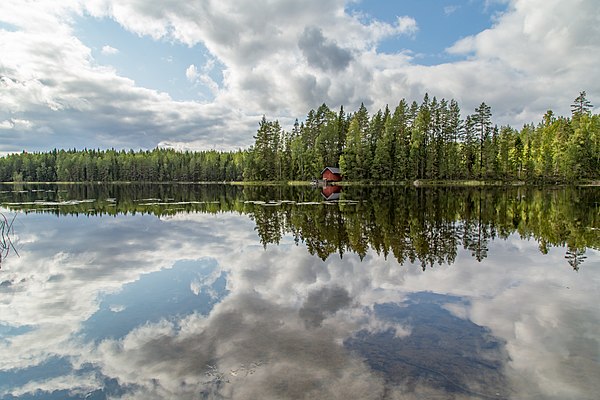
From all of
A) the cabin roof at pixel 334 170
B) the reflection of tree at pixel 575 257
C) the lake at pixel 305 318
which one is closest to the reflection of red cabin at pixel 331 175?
the cabin roof at pixel 334 170

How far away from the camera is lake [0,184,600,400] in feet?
20.2

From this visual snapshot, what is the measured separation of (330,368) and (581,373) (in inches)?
178

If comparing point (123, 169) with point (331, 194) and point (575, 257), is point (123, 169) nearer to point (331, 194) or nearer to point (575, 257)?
point (331, 194)

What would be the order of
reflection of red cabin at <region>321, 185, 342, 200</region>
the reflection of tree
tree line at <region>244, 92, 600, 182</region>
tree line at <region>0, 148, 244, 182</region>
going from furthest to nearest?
tree line at <region>0, 148, 244, 182</region>
tree line at <region>244, 92, 600, 182</region>
reflection of red cabin at <region>321, 185, 342, 200</region>
the reflection of tree

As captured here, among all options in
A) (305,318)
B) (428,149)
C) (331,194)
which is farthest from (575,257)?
(428,149)

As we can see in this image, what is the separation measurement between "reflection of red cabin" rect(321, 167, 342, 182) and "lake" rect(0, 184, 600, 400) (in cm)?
6628

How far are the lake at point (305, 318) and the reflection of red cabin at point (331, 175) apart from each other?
66.3 meters

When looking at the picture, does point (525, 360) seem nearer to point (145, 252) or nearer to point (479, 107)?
point (145, 252)

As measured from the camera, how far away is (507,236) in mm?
19750

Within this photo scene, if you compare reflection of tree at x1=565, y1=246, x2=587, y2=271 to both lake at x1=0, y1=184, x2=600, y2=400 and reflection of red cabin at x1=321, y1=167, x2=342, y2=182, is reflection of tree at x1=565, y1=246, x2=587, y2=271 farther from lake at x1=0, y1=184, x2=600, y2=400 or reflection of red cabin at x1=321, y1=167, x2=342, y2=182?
reflection of red cabin at x1=321, y1=167, x2=342, y2=182

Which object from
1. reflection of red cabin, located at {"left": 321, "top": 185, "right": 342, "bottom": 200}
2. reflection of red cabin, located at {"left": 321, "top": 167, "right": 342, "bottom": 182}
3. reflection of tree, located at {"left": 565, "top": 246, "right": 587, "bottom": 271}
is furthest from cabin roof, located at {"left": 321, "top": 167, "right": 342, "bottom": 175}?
reflection of tree, located at {"left": 565, "top": 246, "right": 587, "bottom": 271}

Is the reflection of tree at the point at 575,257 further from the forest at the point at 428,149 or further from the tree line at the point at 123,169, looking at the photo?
the tree line at the point at 123,169

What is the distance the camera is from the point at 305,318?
880cm

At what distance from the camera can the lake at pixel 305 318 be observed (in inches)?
242
